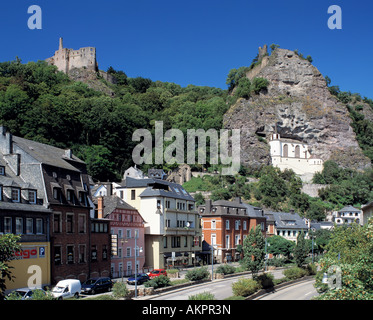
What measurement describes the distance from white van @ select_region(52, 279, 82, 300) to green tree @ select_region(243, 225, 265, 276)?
16324 mm

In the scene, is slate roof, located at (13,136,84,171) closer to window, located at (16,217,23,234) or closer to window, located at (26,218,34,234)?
window, located at (26,218,34,234)

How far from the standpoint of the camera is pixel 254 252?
149 feet

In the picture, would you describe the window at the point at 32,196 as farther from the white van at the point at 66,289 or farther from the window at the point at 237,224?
the window at the point at 237,224

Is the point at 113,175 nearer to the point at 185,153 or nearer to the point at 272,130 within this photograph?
the point at 185,153

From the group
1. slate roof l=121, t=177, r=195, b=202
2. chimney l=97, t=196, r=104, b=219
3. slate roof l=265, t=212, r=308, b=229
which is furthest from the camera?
slate roof l=265, t=212, r=308, b=229

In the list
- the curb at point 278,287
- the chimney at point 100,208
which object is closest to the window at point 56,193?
the chimney at point 100,208

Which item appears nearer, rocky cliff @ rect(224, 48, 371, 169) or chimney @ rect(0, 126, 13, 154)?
chimney @ rect(0, 126, 13, 154)

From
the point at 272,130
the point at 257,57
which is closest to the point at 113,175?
the point at 272,130

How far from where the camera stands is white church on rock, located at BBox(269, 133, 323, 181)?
456 feet

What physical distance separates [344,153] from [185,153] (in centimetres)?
5029

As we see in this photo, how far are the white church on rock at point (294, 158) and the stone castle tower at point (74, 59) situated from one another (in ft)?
249

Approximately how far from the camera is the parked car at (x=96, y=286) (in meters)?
39.3

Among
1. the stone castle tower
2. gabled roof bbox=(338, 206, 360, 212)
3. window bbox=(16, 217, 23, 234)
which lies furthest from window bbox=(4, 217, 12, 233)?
the stone castle tower

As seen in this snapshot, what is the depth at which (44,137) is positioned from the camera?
111062 millimetres
